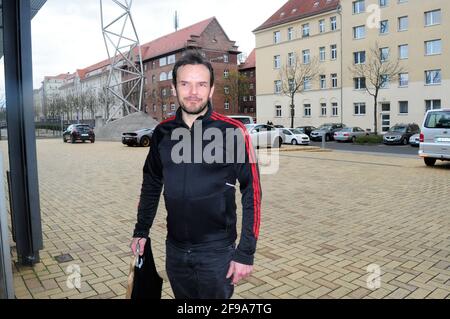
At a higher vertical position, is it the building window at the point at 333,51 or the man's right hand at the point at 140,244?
the building window at the point at 333,51

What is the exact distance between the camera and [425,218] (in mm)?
6160

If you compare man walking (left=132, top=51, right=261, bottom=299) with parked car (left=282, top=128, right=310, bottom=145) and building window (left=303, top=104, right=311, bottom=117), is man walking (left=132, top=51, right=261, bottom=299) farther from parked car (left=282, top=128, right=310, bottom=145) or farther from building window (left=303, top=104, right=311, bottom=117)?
building window (left=303, top=104, right=311, bottom=117)

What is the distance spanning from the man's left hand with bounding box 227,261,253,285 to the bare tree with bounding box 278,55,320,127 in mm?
43472

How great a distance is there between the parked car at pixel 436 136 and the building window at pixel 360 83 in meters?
30.8

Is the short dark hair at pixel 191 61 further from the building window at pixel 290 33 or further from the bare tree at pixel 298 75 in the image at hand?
the building window at pixel 290 33

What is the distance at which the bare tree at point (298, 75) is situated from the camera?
4571cm

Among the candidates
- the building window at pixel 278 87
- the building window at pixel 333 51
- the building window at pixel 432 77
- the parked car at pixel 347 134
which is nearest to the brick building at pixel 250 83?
the building window at pixel 278 87

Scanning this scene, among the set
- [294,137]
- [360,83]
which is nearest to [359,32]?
[360,83]

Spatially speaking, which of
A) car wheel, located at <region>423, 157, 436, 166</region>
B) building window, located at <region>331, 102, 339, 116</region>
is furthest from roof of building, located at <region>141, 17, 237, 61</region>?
car wheel, located at <region>423, 157, 436, 166</region>

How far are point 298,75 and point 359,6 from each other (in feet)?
31.9

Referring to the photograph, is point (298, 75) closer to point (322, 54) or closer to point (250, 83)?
point (322, 54)

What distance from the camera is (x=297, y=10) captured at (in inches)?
2008

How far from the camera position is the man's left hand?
6.79 feet
